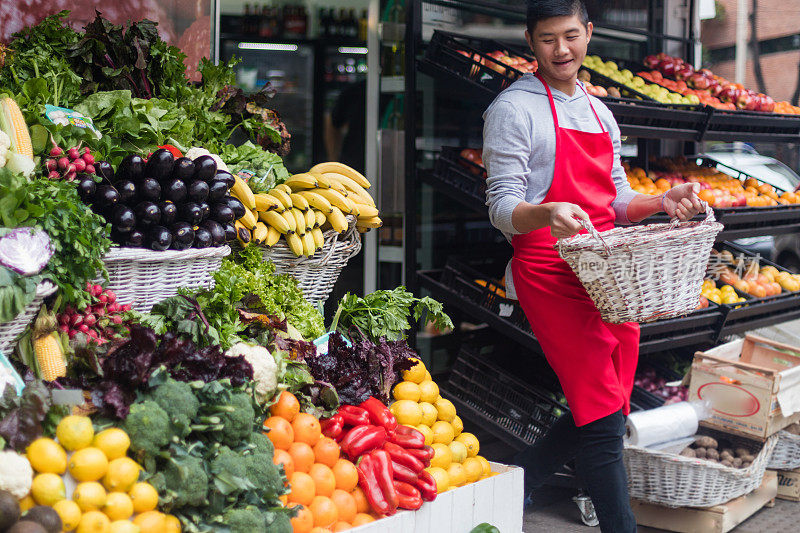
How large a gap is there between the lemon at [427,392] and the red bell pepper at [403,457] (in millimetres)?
409

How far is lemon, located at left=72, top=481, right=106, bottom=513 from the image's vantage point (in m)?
1.88

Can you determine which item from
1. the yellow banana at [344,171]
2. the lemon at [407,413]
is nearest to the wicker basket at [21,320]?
the lemon at [407,413]

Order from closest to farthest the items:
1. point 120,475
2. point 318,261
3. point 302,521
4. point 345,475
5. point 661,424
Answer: point 120,475 < point 302,521 < point 345,475 < point 318,261 < point 661,424

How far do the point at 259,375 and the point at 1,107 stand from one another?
115 centimetres

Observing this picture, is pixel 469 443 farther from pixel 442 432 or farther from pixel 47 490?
pixel 47 490

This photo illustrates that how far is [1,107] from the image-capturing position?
2625 mm

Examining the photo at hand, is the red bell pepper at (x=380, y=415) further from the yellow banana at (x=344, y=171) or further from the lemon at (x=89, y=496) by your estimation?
the yellow banana at (x=344, y=171)

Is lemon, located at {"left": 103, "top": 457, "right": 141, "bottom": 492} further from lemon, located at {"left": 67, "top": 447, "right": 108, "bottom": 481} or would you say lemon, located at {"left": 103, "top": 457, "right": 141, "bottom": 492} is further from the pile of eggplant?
the pile of eggplant

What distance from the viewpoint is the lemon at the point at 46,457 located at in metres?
1.90

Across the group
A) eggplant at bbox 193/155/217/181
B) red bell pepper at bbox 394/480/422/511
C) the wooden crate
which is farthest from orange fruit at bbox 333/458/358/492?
the wooden crate

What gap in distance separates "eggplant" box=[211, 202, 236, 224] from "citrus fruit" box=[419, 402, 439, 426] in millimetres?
955

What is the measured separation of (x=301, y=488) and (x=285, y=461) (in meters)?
0.09

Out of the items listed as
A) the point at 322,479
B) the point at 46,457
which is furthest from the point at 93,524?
the point at 322,479

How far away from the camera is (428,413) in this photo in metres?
3.08
